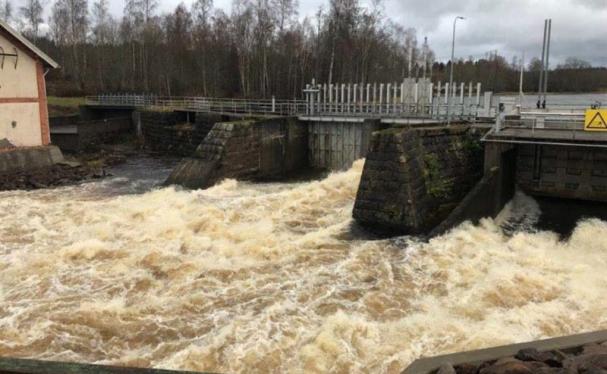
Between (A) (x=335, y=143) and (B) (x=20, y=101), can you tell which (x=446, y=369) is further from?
(B) (x=20, y=101)

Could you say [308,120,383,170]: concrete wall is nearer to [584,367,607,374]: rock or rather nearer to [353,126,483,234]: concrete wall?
[353,126,483,234]: concrete wall

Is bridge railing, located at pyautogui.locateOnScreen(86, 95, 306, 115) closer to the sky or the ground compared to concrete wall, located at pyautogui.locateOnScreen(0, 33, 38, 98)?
closer to the ground

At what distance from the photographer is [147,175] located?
2478cm

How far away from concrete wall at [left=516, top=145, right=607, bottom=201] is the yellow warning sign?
0.77 m

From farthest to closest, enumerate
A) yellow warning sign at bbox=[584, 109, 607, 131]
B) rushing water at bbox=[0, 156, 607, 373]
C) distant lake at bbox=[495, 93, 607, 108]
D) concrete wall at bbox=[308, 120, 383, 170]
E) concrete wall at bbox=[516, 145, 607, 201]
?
concrete wall at bbox=[308, 120, 383, 170] → distant lake at bbox=[495, 93, 607, 108] → yellow warning sign at bbox=[584, 109, 607, 131] → concrete wall at bbox=[516, 145, 607, 201] → rushing water at bbox=[0, 156, 607, 373]

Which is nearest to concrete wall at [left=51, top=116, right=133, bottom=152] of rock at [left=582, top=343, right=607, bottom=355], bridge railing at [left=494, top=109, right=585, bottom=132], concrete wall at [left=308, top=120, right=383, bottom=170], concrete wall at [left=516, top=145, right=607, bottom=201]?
concrete wall at [left=308, top=120, right=383, bottom=170]

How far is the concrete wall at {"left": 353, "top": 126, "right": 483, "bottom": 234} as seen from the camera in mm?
13141

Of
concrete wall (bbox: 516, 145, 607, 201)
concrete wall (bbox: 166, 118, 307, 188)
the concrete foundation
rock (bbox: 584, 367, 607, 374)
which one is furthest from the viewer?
the concrete foundation

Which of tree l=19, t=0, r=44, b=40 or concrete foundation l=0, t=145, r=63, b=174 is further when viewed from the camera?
tree l=19, t=0, r=44, b=40

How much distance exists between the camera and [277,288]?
10.3 meters

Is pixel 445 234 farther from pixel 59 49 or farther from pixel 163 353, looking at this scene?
pixel 59 49

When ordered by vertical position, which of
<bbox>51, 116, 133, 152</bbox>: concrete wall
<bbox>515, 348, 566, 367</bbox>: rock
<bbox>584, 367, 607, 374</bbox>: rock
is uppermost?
<bbox>51, 116, 133, 152</bbox>: concrete wall

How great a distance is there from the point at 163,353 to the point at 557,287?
746 cm

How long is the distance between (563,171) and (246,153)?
12.0 meters
